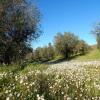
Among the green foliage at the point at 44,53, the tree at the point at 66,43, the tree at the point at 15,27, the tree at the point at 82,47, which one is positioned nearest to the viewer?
the tree at the point at 15,27

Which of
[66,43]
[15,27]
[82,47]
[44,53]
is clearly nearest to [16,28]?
[15,27]

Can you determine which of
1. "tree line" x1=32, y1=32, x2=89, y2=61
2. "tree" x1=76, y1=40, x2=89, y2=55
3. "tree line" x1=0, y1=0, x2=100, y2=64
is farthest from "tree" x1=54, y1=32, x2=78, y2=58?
"tree line" x1=0, y1=0, x2=100, y2=64

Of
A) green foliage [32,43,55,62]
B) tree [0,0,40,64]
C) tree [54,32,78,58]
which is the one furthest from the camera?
green foliage [32,43,55,62]

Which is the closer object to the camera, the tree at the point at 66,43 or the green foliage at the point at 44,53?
the tree at the point at 66,43

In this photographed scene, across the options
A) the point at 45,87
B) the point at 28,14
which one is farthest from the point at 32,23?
the point at 45,87

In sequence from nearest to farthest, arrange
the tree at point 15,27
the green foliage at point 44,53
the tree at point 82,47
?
the tree at point 15,27 → the tree at point 82,47 → the green foliage at point 44,53

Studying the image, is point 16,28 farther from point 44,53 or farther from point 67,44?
point 44,53

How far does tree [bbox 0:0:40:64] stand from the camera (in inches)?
1507

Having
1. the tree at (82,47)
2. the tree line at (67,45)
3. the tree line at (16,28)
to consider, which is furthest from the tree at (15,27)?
the tree at (82,47)

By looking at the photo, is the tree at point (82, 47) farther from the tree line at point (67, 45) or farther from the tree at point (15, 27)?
the tree at point (15, 27)

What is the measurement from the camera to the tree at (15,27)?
126ft

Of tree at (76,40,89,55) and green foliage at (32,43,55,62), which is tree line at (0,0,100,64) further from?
green foliage at (32,43,55,62)

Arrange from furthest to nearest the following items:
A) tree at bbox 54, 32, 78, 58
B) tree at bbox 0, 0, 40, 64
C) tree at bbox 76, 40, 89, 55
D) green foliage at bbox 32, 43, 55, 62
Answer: green foliage at bbox 32, 43, 55, 62
tree at bbox 76, 40, 89, 55
tree at bbox 54, 32, 78, 58
tree at bbox 0, 0, 40, 64

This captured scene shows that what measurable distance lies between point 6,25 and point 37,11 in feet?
18.8
